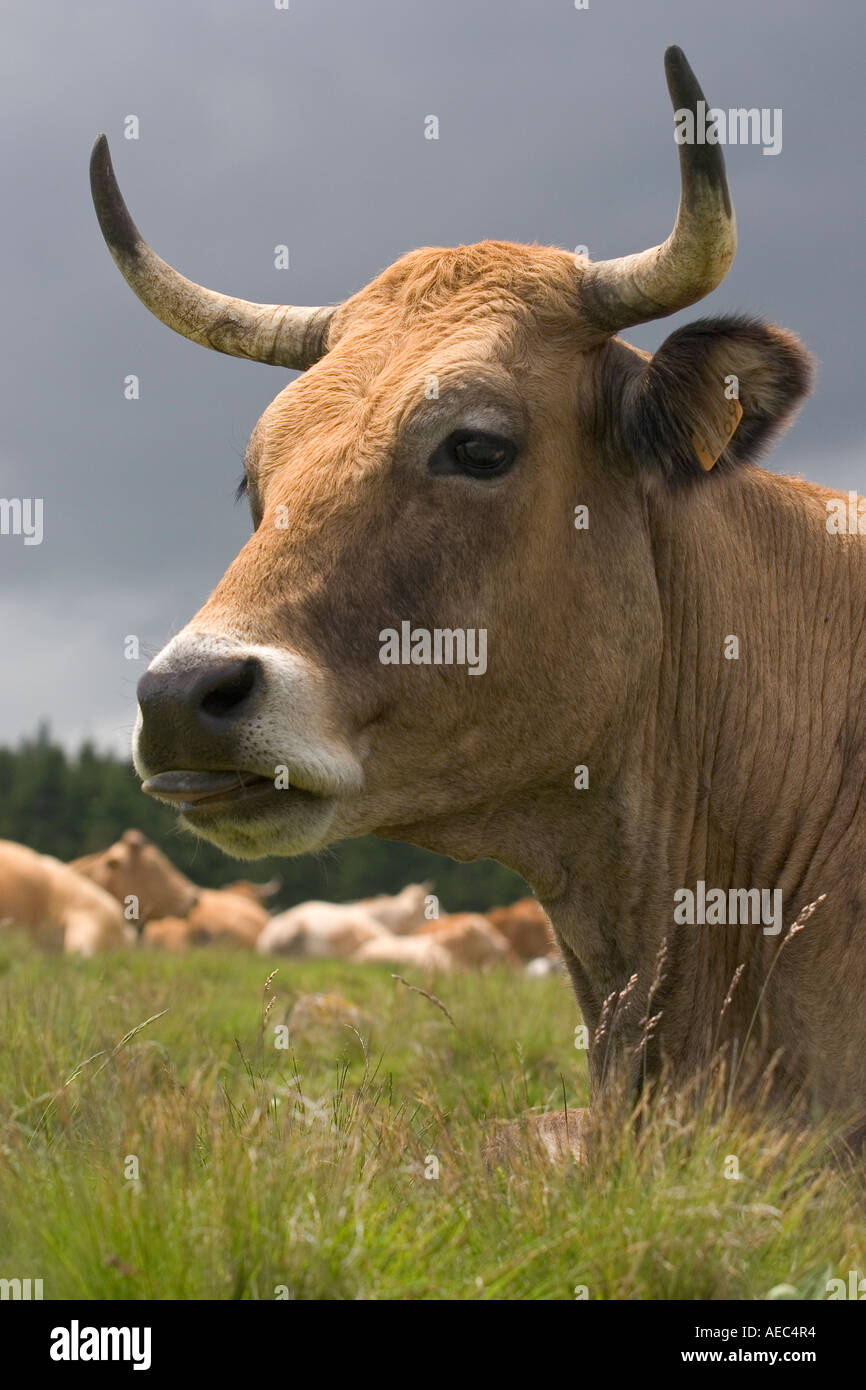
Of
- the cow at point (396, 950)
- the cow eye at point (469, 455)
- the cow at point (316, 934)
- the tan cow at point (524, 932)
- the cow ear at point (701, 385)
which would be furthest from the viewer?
the tan cow at point (524, 932)

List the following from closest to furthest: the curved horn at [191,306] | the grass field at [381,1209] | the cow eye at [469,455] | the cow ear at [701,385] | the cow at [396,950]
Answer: the grass field at [381,1209], the cow eye at [469,455], the cow ear at [701,385], the curved horn at [191,306], the cow at [396,950]

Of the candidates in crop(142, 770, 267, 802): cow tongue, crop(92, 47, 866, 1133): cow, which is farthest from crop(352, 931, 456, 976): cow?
crop(142, 770, 267, 802): cow tongue

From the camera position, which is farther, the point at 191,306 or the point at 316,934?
the point at 316,934

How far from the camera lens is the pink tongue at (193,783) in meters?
3.95

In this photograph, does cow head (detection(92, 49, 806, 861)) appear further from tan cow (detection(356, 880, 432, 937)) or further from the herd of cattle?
tan cow (detection(356, 880, 432, 937))

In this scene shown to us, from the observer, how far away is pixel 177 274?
19.7 ft

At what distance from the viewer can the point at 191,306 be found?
5.93 m

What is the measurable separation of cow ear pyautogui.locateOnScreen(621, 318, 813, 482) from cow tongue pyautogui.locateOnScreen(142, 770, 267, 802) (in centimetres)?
177

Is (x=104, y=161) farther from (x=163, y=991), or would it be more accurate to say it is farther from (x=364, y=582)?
(x=163, y=991)

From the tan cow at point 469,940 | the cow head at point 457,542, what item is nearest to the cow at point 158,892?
the tan cow at point 469,940

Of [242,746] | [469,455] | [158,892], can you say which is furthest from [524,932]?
[242,746]

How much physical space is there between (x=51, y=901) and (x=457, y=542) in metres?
16.4

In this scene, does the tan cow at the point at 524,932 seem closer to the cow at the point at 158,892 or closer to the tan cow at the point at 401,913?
the tan cow at the point at 401,913

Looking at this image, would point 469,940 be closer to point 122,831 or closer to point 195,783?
point 195,783
